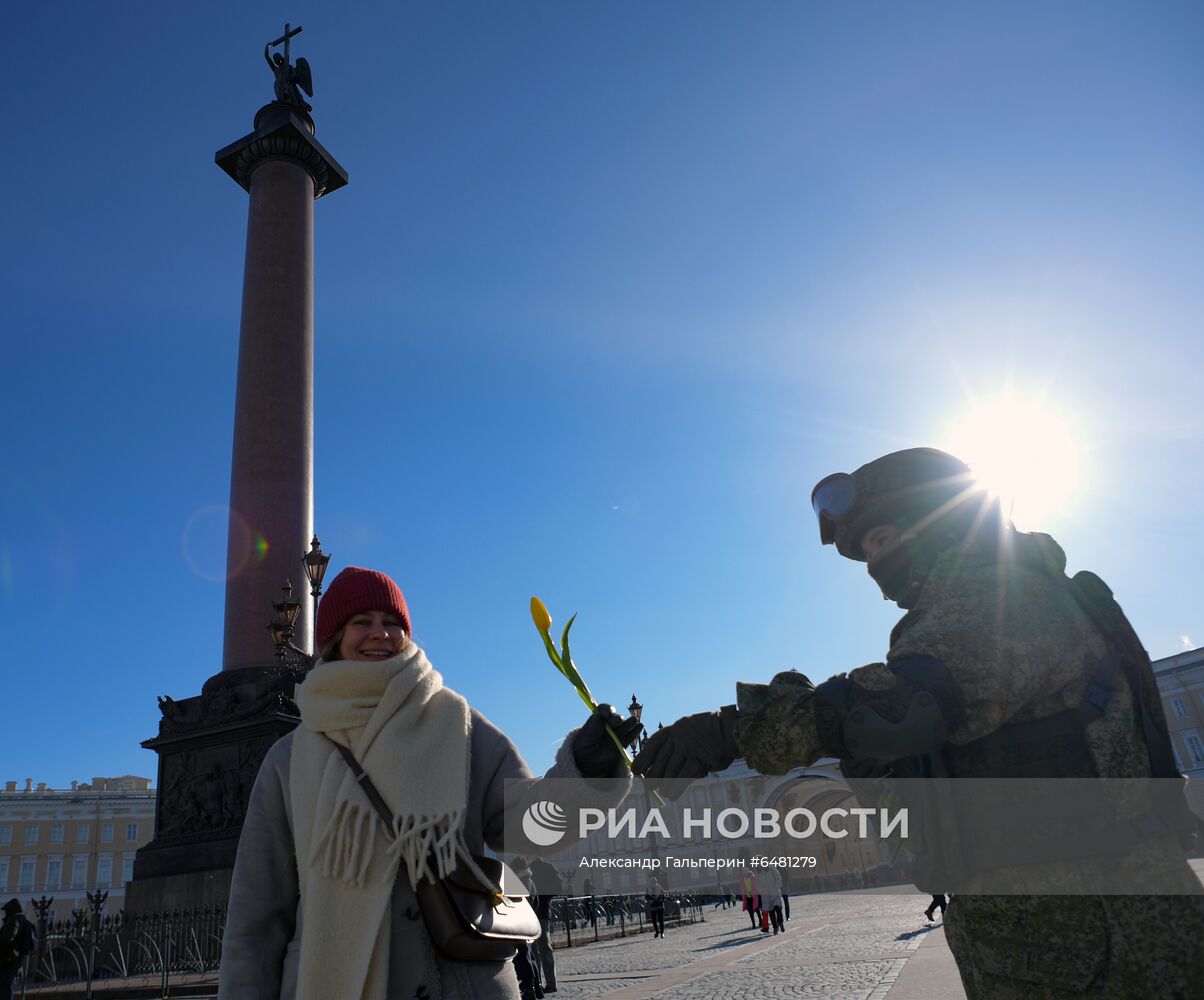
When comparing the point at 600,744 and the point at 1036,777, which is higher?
the point at 600,744

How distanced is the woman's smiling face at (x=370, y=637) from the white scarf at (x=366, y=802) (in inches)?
3.7

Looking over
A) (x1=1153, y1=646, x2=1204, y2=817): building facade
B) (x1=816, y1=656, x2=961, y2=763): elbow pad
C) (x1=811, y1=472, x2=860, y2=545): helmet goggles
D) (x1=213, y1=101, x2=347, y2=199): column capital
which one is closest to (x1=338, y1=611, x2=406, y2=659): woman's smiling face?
(x1=811, y1=472, x2=860, y2=545): helmet goggles

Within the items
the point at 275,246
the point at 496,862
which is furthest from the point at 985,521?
the point at 275,246

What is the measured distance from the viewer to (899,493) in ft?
7.88

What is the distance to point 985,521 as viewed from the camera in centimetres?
233

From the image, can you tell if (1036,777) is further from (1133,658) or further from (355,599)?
(355,599)

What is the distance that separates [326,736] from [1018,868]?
1.84 m

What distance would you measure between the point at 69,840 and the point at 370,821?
8528 centimetres

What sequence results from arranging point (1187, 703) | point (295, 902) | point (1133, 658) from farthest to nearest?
point (1187, 703), point (295, 902), point (1133, 658)

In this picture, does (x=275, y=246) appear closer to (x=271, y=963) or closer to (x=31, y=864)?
(x=271, y=963)

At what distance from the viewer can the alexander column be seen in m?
13.7

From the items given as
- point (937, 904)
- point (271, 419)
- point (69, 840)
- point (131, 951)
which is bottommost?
point (937, 904)

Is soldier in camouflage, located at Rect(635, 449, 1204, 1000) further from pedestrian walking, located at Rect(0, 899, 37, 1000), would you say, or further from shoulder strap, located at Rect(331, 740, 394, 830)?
pedestrian walking, located at Rect(0, 899, 37, 1000)

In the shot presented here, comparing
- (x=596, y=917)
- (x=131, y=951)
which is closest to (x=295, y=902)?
(x=131, y=951)
